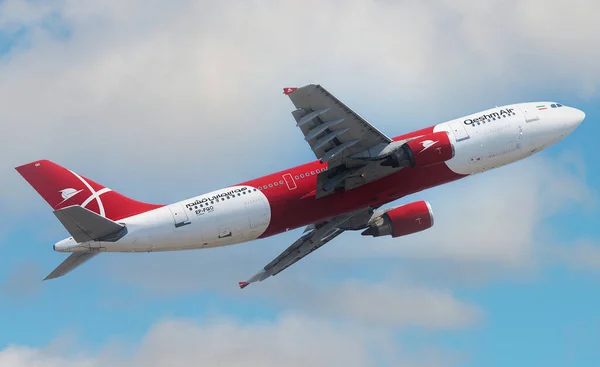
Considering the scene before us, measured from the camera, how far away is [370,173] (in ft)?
201

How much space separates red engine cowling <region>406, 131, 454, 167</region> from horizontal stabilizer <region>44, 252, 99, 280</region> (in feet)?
64.3

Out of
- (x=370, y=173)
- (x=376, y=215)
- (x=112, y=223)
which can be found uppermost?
(x=112, y=223)

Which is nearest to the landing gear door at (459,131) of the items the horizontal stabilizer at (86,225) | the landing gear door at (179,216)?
the landing gear door at (179,216)

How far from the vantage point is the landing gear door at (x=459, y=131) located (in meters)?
62.2

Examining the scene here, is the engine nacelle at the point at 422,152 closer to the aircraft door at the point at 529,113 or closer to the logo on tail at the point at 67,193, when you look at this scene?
the aircraft door at the point at 529,113

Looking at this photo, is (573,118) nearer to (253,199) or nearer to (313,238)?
(313,238)

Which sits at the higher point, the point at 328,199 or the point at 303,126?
the point at 303,126

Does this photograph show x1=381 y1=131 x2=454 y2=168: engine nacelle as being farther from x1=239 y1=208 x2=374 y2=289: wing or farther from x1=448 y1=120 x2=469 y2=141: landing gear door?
x1=239 y1=208 x2=374 y2=289: wing

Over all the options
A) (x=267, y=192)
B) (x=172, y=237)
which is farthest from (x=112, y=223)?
(x=267, y=192)

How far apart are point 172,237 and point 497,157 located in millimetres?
20743

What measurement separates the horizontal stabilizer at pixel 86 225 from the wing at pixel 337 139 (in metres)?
12.1

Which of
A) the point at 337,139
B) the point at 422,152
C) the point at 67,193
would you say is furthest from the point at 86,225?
the point at 422,152

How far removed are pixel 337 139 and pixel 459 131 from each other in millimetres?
8068

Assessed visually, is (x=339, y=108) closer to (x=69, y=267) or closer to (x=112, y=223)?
(x=112, y=223)
